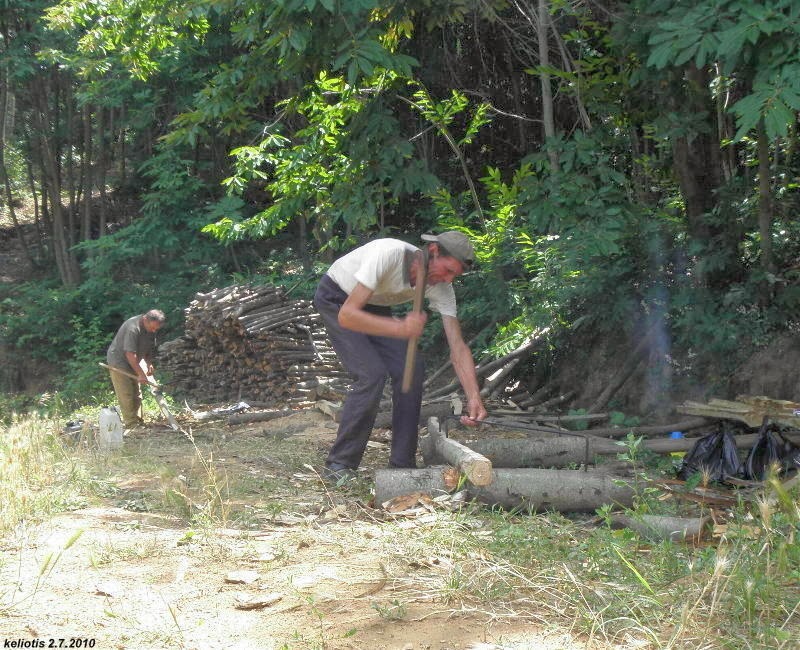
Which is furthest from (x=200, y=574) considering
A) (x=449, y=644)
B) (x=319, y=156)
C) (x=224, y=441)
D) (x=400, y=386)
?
(x=319, y=156)

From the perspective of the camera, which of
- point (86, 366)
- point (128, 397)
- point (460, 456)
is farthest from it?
point (86, 366)

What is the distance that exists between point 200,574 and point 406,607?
3.34 feet

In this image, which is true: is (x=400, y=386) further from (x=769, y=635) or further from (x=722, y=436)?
A: (x=769, y=635)

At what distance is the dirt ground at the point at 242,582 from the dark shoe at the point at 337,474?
0.12m

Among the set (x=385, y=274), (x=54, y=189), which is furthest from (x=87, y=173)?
(x=385, y=274)

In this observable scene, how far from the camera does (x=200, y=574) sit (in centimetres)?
382

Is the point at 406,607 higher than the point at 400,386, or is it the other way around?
the point at 400,386

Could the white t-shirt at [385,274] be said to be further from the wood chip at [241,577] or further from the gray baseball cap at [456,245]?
the wood chip at [241,577]

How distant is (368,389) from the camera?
221 inches

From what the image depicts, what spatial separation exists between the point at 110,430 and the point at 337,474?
10.0ft

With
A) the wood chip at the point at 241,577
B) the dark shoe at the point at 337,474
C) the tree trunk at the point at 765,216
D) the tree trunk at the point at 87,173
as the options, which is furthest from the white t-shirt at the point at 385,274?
the tree trunk at the point at 87,173

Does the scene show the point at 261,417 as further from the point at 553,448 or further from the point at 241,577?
the point at 241,577

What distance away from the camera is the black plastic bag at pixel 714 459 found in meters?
5.69

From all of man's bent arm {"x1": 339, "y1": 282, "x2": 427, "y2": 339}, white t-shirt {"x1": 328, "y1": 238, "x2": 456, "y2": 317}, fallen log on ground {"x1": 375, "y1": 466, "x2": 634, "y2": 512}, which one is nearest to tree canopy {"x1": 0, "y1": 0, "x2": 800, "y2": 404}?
white t-shirt {"x1": 328, "y1": 238, "x2": 456, "y2": 317}
